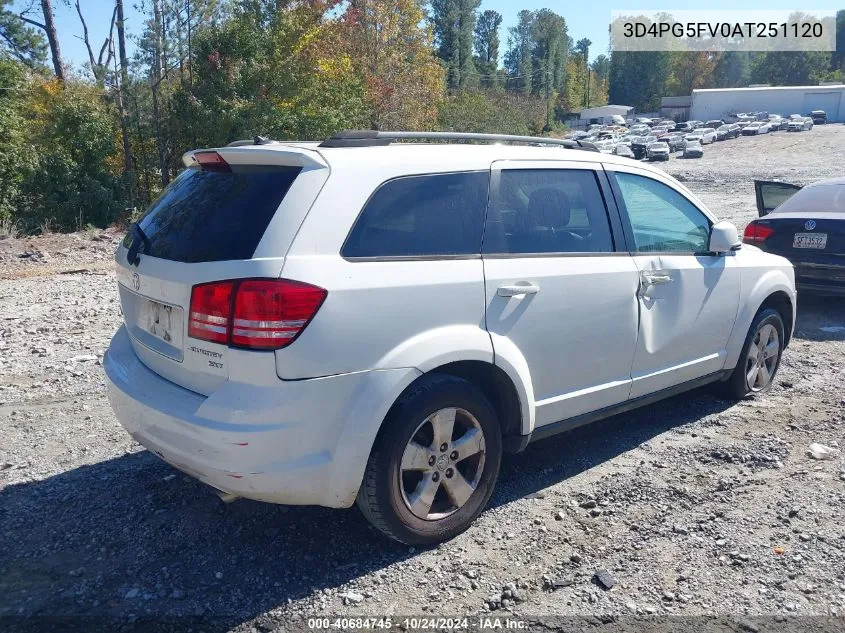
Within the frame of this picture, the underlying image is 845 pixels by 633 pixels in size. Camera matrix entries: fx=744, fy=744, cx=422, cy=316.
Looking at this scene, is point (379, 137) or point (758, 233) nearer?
point (379, 137)

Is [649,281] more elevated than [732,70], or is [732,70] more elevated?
[732,70]

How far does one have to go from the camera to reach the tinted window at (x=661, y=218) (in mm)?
4480

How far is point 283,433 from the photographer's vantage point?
296 centimetres

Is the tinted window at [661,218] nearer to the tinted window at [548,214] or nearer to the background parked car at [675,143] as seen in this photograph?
the tinted window at [548,214]

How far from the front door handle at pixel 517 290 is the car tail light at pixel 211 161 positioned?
1.40 meters

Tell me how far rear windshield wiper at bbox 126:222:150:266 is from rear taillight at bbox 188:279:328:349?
0.78 m

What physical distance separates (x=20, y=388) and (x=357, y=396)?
391cm

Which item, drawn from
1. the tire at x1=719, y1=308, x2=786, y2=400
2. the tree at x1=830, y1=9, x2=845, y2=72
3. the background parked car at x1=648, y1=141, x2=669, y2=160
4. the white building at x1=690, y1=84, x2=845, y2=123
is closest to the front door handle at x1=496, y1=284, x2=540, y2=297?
the tire at x1=719, y1=308, x2=786, y2=400

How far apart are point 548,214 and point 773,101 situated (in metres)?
108

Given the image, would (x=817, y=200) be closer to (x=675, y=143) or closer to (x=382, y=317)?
(x=382, y=317)

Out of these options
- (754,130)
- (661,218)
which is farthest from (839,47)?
(661,218)

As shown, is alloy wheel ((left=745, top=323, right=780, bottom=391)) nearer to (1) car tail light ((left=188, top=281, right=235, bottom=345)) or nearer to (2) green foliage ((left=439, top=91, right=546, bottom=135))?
(1) car tail light ((left=188, top=281, right=235, bottom=345))

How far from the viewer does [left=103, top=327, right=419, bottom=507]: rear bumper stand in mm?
2953

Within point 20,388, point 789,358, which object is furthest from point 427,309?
point 789,358
